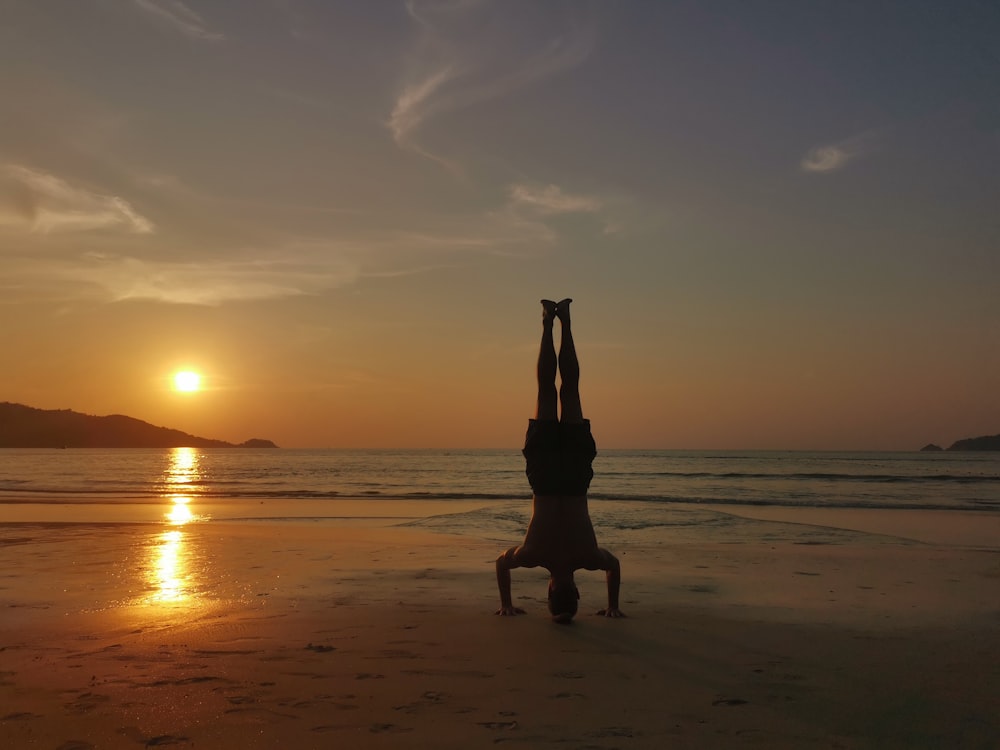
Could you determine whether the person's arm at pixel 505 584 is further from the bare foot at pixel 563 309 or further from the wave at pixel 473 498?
the wave at pixel 473 498

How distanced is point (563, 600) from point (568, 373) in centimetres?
256

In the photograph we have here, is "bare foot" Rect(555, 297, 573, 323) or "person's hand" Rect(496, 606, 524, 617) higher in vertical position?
"bare foot" Rect(555, 297, 573, 323)

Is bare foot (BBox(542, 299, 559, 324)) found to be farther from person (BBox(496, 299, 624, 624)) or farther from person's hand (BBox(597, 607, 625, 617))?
person's hand (BBox(597, 607, 625, 617))

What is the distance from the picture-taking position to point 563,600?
26.6 ft

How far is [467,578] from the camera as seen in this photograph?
445 inches

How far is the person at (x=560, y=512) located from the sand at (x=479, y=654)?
0.39m

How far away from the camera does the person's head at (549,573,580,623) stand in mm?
8109

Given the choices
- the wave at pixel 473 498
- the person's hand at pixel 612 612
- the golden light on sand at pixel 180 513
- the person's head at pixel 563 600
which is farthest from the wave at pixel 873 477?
the person's head at pixel 563 600

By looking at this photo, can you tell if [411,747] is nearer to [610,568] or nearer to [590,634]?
[590,634]

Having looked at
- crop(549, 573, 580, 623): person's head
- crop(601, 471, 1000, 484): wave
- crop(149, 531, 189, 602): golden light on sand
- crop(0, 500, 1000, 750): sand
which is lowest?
crop(601, 471, 1000, 484): wave

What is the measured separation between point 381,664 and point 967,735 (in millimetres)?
4349

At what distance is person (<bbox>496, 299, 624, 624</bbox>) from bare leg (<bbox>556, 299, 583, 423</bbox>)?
0.01 m

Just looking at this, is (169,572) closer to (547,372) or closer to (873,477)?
(547,372)

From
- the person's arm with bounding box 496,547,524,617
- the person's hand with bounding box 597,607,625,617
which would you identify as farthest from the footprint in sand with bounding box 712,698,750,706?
the person's arm with bounding box 496,547,524,617
